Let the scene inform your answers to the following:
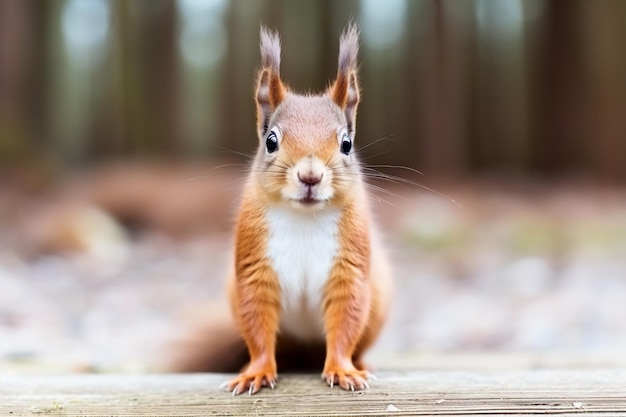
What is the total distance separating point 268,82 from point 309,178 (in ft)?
1.00

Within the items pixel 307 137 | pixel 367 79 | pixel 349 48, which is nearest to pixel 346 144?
pixel 307 137

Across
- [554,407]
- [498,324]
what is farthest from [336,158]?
[498,324]

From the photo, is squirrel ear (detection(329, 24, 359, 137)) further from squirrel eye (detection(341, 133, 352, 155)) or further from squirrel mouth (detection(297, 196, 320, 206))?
squirrel mouth (detection(297, 196, 320, 206))

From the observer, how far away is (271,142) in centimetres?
172

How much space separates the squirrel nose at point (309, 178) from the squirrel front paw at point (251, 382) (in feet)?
1.53

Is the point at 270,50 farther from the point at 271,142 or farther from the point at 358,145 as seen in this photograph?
the point at 358,145

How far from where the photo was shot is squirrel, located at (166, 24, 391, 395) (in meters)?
1.70

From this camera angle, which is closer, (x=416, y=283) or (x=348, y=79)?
(x=348, y=79)

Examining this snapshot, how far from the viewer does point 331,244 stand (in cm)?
177

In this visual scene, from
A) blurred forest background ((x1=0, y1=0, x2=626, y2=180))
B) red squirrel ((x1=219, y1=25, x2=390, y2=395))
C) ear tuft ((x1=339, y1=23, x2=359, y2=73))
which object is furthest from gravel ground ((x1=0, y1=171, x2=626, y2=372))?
blurred forest background ((x1=0, y1=0, x2=626, y2=180))

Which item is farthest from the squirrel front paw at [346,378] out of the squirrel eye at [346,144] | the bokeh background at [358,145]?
the bokeh background at [358,145]

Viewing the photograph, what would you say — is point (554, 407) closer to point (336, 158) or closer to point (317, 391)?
point (317, 391)

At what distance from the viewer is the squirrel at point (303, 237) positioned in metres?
1.70

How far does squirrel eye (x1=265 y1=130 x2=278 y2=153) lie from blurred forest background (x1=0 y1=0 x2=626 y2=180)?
20.5 ft
